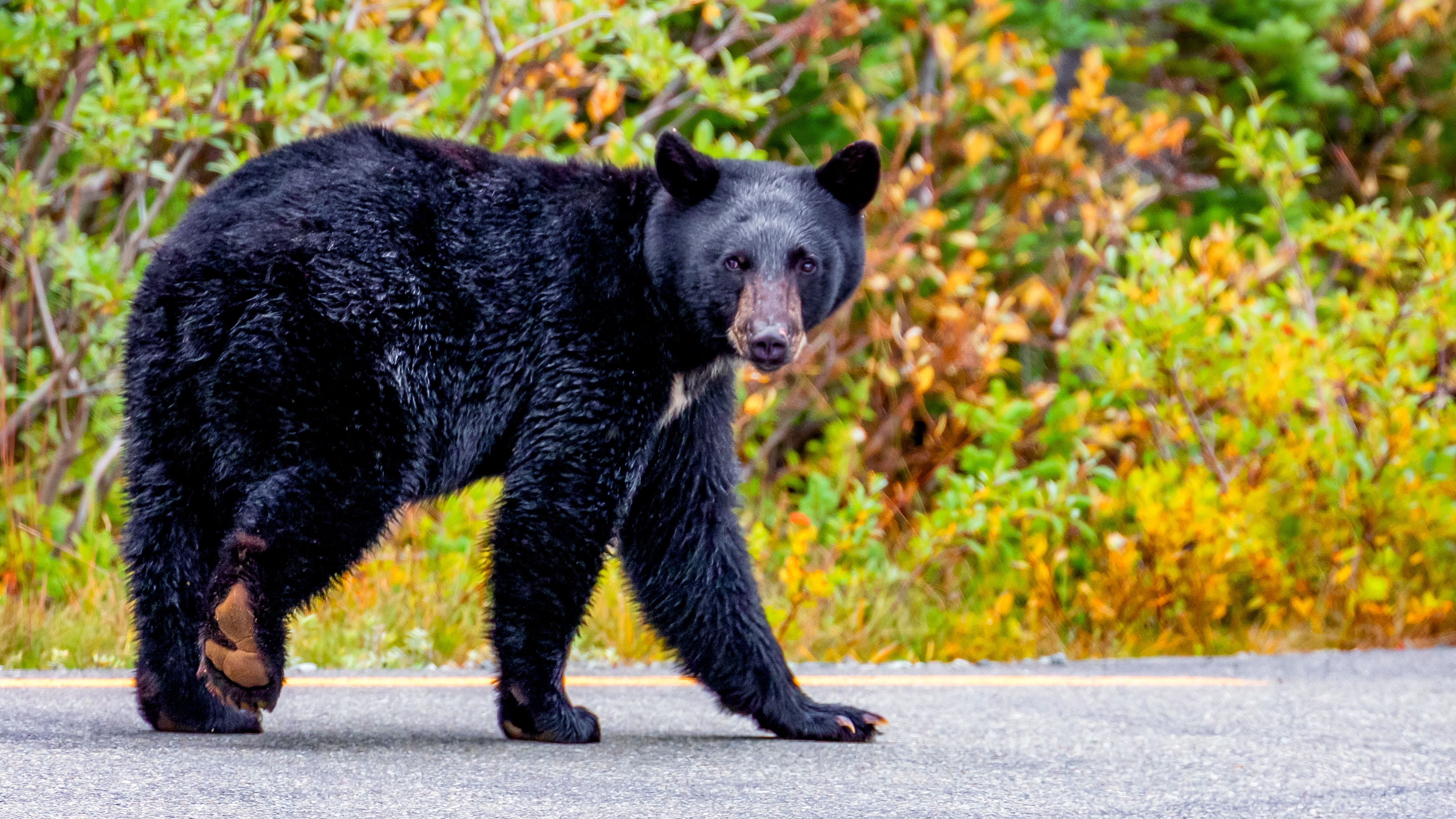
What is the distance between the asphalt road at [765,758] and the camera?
357 cm

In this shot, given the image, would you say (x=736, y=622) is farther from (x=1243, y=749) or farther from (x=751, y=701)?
(x=1243, y=749)

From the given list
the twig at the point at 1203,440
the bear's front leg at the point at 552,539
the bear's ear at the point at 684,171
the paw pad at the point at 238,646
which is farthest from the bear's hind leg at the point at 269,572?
the twig at the point at 1203,440

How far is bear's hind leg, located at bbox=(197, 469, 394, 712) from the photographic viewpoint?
4000 millimetres

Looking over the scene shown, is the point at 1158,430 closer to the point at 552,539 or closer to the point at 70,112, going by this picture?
the point at 552,539

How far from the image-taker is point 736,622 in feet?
15.8

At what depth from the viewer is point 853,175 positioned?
498 cm

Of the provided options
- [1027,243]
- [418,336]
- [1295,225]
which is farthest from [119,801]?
[1295,225]

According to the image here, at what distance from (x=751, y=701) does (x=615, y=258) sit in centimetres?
135

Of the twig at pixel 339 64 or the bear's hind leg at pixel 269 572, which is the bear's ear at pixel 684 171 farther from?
the twig at pixel 339 64

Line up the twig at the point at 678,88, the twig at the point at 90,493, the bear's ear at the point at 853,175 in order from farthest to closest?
the twig at the point at 678,88 < the twig at the point at 90,493 < the bear's ear at the point at 853,175

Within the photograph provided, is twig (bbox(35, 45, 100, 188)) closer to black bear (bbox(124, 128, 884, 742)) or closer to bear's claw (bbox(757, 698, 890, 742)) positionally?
black bear (bbox(124, 128, 884, 742))

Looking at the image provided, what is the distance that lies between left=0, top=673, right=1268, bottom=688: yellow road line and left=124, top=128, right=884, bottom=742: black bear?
107 centimetres

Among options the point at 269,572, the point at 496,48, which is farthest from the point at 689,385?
the point at 496,48

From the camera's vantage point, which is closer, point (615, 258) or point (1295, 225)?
point (615, 258)
